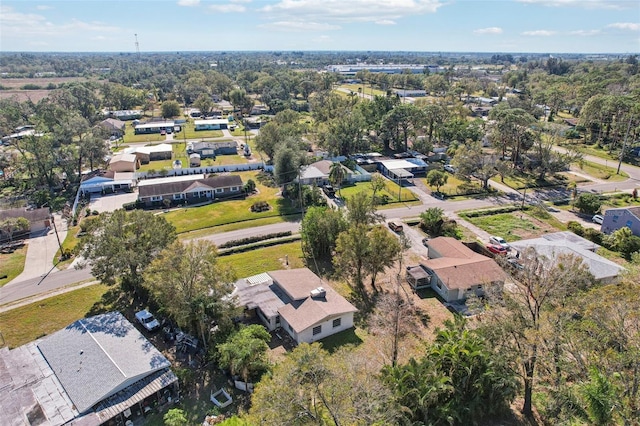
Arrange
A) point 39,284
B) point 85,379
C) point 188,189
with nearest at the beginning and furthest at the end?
point 85,379, point 39,284, point 188,189

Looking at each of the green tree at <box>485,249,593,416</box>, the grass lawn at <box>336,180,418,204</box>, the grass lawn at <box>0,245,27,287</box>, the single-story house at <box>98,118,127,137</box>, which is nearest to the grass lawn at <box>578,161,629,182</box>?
the grass lawn at <box>336,180,418,204</box>

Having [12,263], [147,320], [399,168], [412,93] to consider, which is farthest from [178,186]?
[412,93]

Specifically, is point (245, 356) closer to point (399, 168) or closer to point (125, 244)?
point (125, 244)

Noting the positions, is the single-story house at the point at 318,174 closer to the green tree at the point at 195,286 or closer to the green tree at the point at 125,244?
the green tree at the point at 125,244

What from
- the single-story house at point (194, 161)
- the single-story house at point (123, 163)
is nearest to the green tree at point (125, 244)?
the single-story house at point (123, 163)

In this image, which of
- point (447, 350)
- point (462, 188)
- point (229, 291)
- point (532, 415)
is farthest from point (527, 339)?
point (462, 188)

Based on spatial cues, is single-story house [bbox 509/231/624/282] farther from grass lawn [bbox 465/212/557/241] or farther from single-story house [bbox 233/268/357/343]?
single-story house [bbox 233/268/357/343]

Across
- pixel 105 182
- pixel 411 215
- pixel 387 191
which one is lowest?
pixel 411 215
